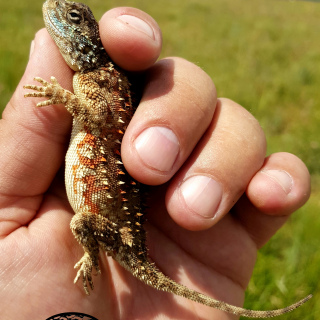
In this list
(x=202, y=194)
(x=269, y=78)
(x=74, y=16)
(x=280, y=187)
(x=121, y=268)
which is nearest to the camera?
(x=202, y=194)

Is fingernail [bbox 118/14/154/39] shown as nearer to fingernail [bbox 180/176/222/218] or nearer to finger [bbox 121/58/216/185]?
finger [bbox 121/58/216/185]

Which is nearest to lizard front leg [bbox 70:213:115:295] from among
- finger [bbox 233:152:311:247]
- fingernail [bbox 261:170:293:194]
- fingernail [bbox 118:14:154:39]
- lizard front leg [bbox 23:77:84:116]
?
lizard front leg [bbox 23:77:84:116]

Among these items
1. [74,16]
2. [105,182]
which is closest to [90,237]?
[105,182]

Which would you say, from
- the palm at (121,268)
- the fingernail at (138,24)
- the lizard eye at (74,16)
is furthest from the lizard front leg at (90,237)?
the lizard eye at (74,16)

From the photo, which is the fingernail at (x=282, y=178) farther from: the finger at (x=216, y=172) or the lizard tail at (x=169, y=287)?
the lizard tail at (x=169, y=287)

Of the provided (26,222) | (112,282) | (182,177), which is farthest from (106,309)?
(182,177)

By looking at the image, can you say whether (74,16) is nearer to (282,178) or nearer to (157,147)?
(157,147)
